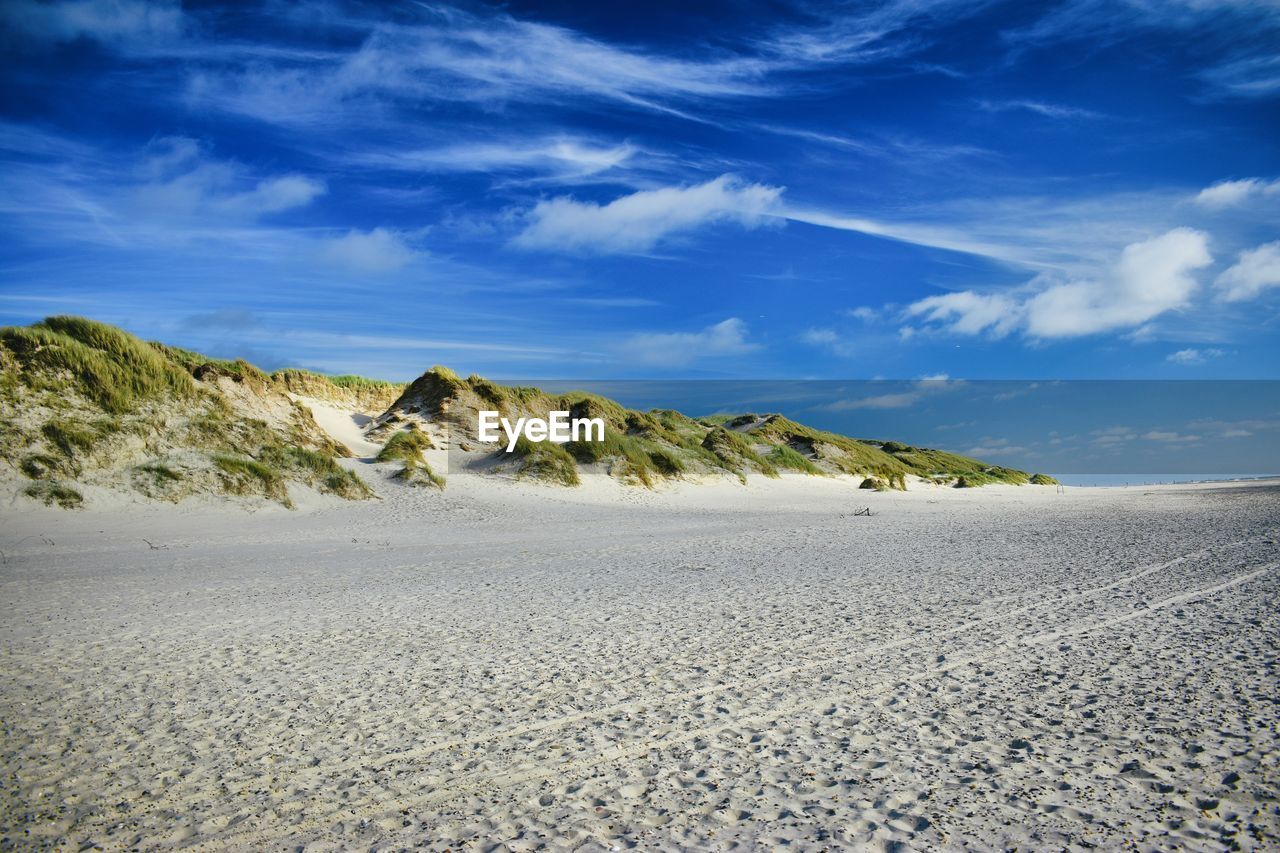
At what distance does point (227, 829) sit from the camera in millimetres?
3662

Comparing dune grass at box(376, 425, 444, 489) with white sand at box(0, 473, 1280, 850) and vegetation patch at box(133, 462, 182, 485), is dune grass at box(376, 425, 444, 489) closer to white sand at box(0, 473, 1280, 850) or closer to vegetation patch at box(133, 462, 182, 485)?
vegetation patch at box(133, 462, 182, 485)

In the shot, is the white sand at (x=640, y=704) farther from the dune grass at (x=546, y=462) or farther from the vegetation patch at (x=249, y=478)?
the dune grass at (x=546, y=462)

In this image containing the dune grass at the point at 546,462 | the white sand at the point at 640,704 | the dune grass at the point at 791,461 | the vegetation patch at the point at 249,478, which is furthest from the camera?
the dune grass at the point at 791,461

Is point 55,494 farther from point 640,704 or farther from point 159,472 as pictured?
point 640,704

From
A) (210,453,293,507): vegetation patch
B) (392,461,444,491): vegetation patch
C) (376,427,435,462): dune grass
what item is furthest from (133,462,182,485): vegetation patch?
(376,427,435,462): dune grass

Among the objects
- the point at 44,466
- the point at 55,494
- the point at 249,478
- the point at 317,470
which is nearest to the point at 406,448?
the point at 317,470

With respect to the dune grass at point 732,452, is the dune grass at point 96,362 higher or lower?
higher

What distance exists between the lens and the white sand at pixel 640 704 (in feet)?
12.2

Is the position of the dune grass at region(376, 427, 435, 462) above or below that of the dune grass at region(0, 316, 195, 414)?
below

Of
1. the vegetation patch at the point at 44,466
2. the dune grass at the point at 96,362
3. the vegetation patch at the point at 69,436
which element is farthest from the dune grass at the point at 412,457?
the vegetation patch at the point at 44,466

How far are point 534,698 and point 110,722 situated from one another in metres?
2.93

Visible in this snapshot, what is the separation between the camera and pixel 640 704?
17.5 feet

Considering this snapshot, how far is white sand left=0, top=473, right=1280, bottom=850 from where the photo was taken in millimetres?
3709

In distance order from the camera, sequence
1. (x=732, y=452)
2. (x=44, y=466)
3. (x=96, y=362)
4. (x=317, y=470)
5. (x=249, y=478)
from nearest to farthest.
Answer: (x=44, y=466)
(x=249, y=478)
(x=96, y=362)
(x=317, y=470)
(x=732, y=452)
